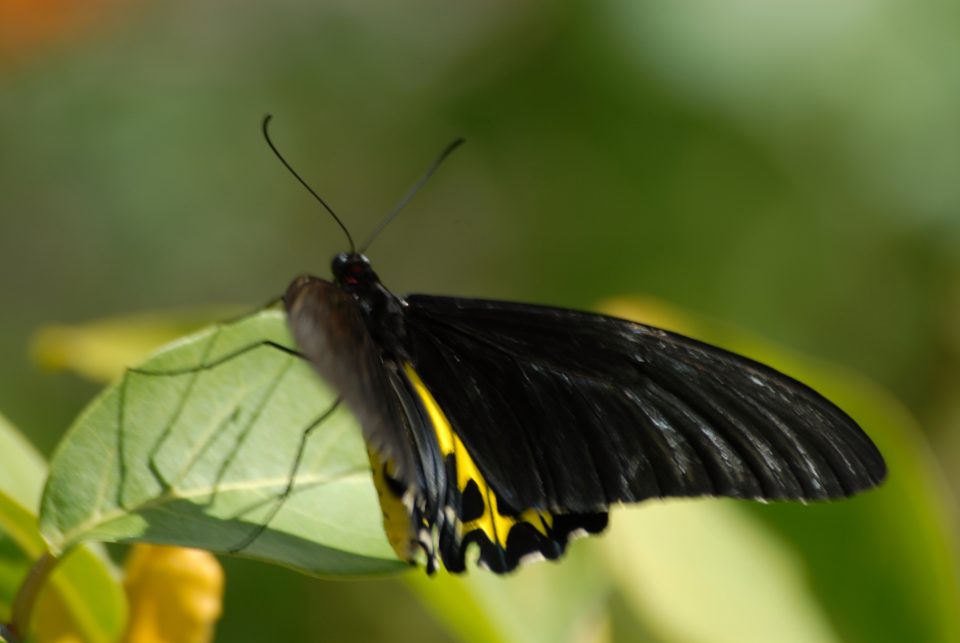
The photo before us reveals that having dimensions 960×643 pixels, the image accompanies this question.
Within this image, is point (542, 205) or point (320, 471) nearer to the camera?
point (320, 471)

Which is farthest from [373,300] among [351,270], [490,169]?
[490,169]

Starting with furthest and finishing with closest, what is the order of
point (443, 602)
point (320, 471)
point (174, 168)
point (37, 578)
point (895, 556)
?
point (174, 168) < point (895, 556) < point (443, 602) < point (320, 471) < point (37, 578)

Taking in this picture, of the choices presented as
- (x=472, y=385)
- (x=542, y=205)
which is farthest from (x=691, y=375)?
(x=542, y=205)

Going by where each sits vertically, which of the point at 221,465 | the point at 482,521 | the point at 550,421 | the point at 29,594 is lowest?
the point at 29,594

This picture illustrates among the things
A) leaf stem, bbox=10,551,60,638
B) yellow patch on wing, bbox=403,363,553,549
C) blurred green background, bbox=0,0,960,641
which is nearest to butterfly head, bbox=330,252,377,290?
yellow patch on wing, bbox=403,363,553,549

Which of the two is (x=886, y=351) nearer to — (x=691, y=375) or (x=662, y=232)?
(x=662, y=232)

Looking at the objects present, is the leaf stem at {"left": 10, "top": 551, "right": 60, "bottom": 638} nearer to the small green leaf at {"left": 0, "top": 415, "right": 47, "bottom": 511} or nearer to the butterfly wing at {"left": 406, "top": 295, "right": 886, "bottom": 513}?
the small green leaf at {"left": 0, "top": 415, "right": 47, "bottom": 511}

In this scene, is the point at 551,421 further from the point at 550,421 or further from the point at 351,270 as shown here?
the point at 351,270

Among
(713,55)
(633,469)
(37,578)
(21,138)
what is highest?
(713,55)
